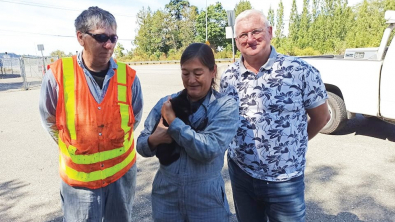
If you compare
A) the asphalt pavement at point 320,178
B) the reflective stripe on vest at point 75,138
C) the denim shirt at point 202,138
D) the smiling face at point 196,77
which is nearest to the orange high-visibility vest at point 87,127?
the reflective stripe on vest at point 75,138

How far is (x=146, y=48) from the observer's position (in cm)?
4753

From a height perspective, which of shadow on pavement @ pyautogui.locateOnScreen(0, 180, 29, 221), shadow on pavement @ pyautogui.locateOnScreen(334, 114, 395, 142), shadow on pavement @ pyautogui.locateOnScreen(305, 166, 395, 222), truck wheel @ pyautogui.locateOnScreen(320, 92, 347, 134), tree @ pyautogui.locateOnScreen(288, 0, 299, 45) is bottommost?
shadow on pavement @ pyautogui.locateOnScreen(305, 166, 395, 222)

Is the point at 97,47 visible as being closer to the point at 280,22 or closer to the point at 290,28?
the point at 290,28

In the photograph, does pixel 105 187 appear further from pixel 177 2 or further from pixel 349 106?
pixel 177 2

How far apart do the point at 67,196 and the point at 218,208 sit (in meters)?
1.06

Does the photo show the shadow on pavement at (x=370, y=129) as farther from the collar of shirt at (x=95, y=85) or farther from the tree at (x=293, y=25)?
the tree at (x=293, y=25)

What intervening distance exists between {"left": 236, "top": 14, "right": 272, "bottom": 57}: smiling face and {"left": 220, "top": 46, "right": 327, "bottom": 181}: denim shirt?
9 centimetres

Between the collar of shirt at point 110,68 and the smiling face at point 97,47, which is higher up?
the smiling face at point 97,47

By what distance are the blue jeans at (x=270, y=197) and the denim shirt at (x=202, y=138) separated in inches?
18.7

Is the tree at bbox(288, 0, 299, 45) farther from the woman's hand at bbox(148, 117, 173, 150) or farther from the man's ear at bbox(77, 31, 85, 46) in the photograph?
the woman's hand at bbox(148, 117, 173, 150)

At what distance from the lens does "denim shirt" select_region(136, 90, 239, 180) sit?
1.48 metres

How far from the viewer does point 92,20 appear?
187cm

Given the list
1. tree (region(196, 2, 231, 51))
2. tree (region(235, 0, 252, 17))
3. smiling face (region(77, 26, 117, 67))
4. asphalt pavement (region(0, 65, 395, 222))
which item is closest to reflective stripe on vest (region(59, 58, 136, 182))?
smiling face (region(77, 26, 117, 67))

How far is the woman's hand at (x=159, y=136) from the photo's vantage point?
60.7 inches
